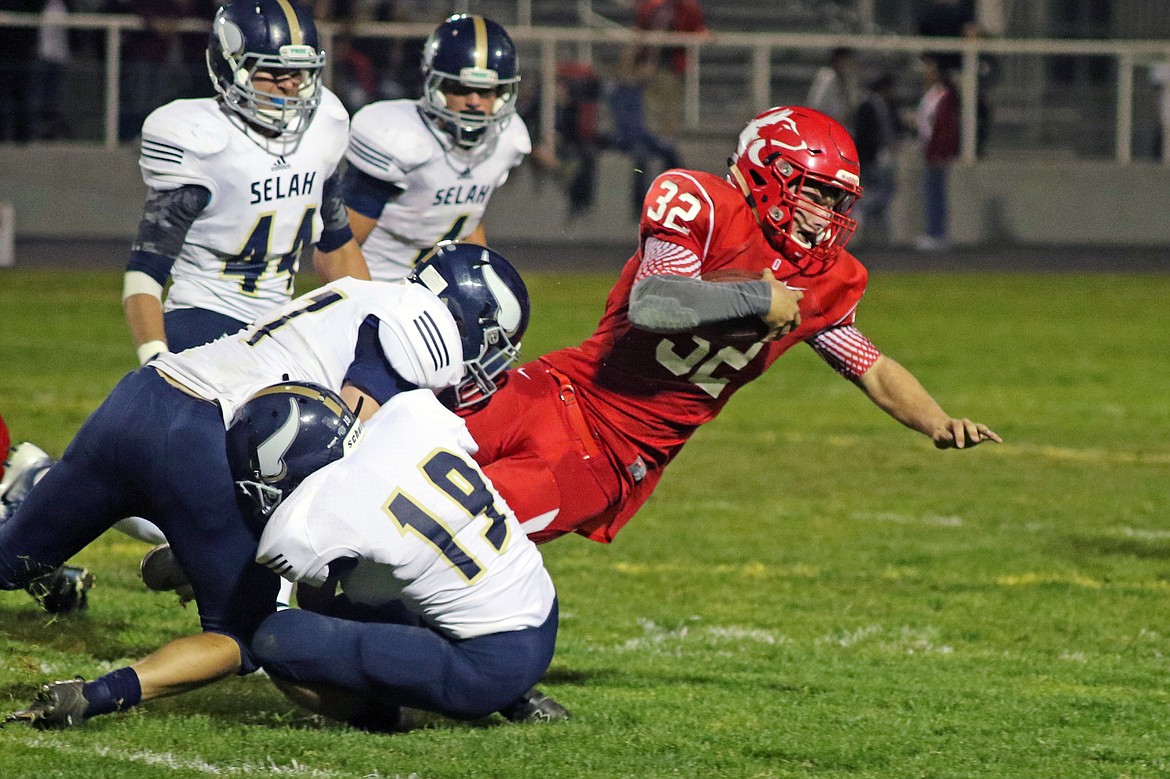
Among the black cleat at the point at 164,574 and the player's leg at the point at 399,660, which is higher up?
the player's leg at the point at 399,660

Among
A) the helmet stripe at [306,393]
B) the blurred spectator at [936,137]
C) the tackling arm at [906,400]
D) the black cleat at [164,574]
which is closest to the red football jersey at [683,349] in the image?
the tackling arm at [906,400]

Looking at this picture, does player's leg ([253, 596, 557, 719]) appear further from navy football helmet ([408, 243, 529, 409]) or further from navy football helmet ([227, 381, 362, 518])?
navy football helmet ([408, 243, 529, 409])

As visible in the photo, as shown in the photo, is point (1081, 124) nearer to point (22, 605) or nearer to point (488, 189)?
point (488, 189)

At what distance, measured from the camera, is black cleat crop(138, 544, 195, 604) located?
15.1ft

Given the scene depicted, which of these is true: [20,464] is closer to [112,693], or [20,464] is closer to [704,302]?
[112,693]

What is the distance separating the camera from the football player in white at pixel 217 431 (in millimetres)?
3891

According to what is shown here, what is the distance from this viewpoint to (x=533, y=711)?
4.21m

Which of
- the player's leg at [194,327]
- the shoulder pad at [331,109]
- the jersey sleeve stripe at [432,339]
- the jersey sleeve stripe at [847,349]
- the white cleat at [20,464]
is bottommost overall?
the white cleat at [20,464]

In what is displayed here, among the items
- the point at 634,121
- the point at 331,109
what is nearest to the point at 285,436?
the point at 331,109

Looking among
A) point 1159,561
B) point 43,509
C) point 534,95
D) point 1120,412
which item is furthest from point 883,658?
point 534,95

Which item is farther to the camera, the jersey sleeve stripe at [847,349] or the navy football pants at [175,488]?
the jersey sleeve stripe at [847,349]

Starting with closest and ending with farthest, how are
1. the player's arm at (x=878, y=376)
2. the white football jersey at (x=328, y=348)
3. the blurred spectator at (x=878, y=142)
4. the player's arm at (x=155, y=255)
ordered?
the white football jersey at (x=328, y=348) < the player's arm at (x=878, y=376) < the player's arm at (x=155, y=255) < the blurred spectator at (x=878, y=142)

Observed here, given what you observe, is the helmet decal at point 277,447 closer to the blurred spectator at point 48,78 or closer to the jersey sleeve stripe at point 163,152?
the jersey sleeve stripe at point 163,152

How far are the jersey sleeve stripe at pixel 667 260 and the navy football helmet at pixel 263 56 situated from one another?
1.55m
